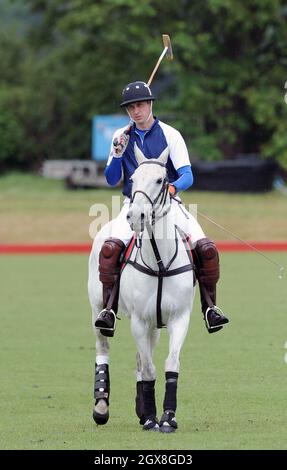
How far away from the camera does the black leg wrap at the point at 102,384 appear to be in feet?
25.8

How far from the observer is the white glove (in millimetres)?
7648

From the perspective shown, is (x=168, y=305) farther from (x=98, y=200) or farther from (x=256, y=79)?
(x=256, y=79)

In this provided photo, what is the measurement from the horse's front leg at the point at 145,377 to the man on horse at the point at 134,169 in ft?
0.88

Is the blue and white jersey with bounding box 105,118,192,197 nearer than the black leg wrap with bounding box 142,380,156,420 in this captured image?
No

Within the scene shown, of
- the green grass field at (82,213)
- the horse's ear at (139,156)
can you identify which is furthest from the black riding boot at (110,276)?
the green grass field at (82,213)

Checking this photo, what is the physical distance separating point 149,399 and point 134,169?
1411mm

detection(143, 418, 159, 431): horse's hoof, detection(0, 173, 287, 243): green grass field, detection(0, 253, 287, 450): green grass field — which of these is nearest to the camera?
detection(0, 253, 287, 450): green grass field

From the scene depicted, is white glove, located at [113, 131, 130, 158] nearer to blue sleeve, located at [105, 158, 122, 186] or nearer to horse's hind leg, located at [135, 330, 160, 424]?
blue sleeve, located at [105, 158, 122, 186]

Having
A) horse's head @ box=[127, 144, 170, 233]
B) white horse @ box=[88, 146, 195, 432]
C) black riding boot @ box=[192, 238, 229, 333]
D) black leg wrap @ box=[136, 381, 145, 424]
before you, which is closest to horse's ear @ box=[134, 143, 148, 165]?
white horse @ box=[88, 146, 195, 432]

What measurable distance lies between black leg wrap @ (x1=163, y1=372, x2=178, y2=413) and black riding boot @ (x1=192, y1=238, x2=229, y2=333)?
505 mm

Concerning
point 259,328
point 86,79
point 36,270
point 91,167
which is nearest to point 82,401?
point 259,328

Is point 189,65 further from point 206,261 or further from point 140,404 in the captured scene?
point 140,404

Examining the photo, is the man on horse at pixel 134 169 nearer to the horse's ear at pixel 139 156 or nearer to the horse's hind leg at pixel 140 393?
the horse's ear at pixel 139 156

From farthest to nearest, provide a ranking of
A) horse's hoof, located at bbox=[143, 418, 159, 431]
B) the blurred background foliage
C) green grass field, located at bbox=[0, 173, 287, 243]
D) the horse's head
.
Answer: the blurred background foliage < green grass field, located at bbox=[0, 173, 287, 243] < horse's hoof, located at bbox=[143, 418, 159, 431] < the horse's head
